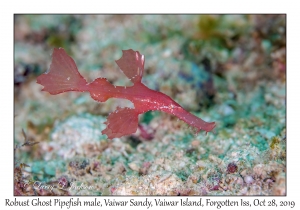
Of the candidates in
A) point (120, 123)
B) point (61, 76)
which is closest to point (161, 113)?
point (120, 123)

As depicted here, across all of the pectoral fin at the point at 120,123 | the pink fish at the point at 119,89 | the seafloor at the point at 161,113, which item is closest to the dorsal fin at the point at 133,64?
the pink fish at the point at 119,89

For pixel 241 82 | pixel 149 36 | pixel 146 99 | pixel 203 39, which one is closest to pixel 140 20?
pixel 149 36

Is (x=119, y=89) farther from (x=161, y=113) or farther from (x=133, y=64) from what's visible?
(x=161, y=113)

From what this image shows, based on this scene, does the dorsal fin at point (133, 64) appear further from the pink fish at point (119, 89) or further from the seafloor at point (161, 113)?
the seafloor at point (161, 113)

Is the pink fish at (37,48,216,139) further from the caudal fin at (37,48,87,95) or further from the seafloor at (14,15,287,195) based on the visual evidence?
the seafloor at (14,15,287,195)

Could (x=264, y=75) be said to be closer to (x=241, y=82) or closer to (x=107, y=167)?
(x=241, y=82)

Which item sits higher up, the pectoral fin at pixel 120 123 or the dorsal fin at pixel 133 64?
the dorsal fin at pixel 133 64

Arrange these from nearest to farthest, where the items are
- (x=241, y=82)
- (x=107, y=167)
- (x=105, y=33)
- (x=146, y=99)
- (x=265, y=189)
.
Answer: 1. (x=265, y=189)
2. (x=146, y=99)
3. (x=107, y=167)
4. (x=241, y=82)
5. (x=105, y=33)
